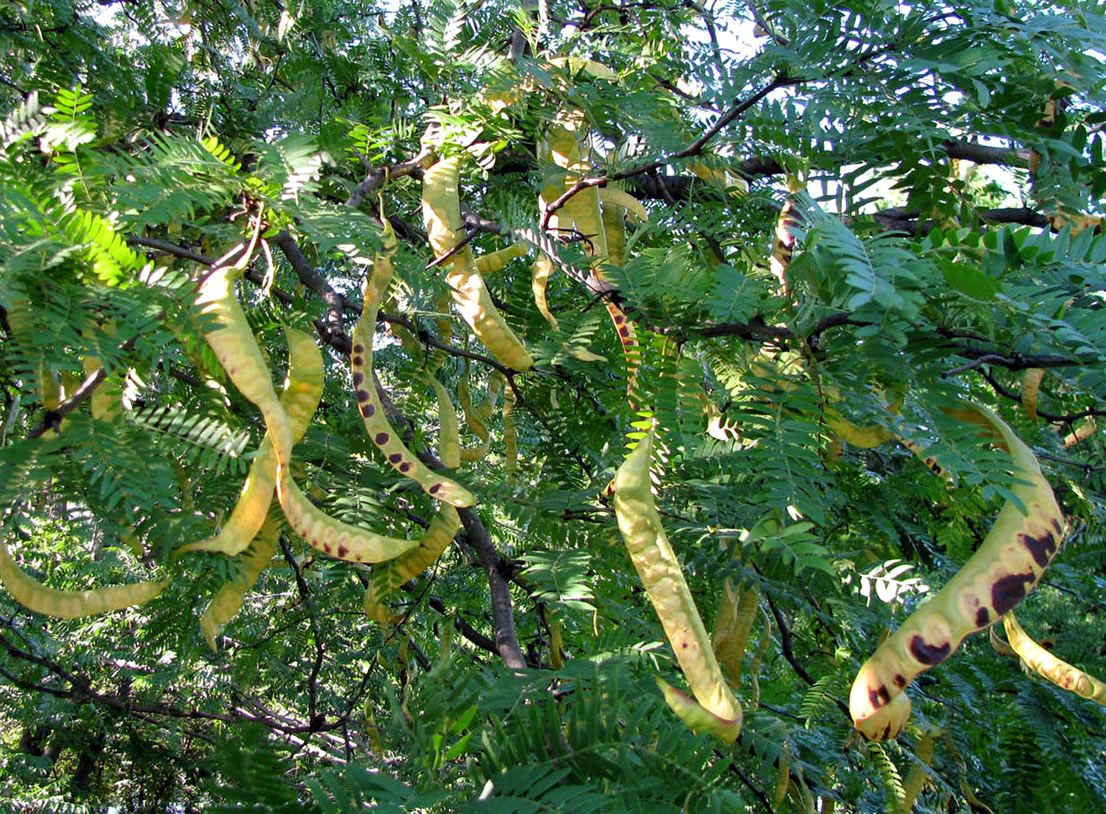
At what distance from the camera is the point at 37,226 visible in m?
1.19

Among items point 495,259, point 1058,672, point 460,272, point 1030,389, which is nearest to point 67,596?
point 460,272

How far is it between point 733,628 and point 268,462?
1176 millimetres

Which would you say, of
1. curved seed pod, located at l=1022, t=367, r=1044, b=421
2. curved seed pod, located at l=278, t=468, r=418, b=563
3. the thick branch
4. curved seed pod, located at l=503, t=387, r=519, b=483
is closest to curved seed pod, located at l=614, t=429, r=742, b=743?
curved seed pod, located at l=278, t=468, r=418, b=563

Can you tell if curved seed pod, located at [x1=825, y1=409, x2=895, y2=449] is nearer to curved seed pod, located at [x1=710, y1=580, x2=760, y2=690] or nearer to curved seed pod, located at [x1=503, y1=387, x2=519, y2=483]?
curved seed pod, located at [x1=710, y1=580, x2=760, y2=690]

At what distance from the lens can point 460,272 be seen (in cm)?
184

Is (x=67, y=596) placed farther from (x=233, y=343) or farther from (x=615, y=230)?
(x=615, y=230)

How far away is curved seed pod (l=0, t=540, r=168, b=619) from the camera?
1.64 meters

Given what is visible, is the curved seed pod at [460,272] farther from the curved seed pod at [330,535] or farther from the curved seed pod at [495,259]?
the curved seed pod at [330,535]

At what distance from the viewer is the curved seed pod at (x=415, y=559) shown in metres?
1.97

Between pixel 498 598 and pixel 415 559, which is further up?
pixel 415 559

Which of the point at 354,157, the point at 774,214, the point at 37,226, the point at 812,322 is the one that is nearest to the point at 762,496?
the point at 812,322

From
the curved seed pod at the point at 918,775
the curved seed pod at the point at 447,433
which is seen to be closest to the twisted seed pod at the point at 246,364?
the curved seed pod at the point at 447,433

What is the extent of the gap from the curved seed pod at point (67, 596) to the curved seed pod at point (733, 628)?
1221mm

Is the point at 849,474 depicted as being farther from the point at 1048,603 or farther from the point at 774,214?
the point at 1048,603
